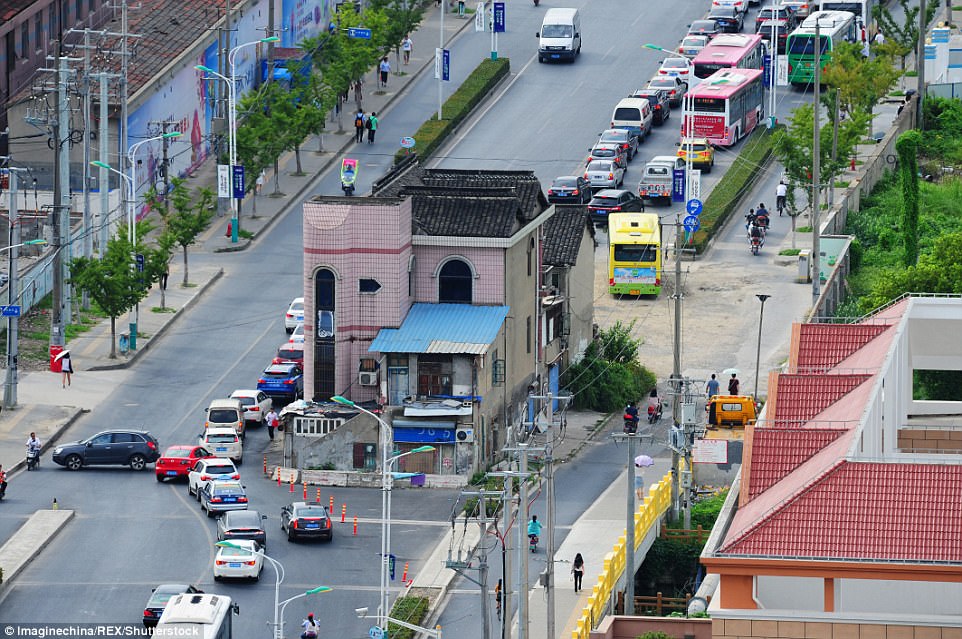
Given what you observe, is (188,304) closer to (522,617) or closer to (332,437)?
(332,437)

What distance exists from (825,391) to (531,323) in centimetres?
2950

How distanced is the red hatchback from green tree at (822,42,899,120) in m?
54.8

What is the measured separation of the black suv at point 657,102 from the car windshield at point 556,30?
29.4 ft

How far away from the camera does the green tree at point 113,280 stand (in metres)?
108

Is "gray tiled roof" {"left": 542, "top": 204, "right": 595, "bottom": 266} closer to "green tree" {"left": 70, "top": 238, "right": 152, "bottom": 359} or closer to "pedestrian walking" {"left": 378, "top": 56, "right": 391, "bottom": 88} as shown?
"green tree" {"left": 70, "top": 238, "right": 152, "bottom": 359}

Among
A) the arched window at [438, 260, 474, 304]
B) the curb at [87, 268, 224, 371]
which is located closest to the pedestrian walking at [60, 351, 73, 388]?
the curb at [87, 268, 224, 371]

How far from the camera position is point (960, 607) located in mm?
61688

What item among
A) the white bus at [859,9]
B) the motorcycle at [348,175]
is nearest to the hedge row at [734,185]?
the white bus at [859,9]

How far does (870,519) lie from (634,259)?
186 feet

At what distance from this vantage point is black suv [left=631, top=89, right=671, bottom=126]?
14300 centimetres

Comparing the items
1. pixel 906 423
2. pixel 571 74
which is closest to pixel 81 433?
pixel 906 423

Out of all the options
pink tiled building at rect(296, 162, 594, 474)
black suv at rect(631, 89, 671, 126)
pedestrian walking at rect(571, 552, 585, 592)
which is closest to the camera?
pedestrian walking at rect(571, 552, 585, 592)

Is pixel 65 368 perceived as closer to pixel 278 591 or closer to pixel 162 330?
pixel 162 330

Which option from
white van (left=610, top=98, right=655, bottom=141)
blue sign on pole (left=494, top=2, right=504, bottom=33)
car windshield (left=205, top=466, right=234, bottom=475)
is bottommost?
car windshield (left=205, top=466, right=234, bottom=475)
